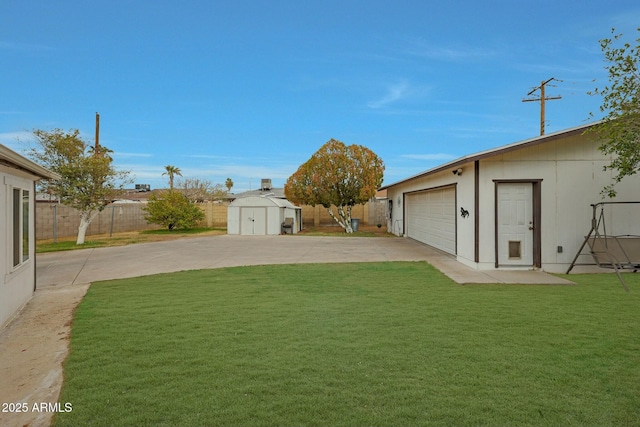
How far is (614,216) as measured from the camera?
30.9 feet

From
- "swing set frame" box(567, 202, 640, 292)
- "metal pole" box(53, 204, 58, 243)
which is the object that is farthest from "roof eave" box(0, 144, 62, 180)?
"metal pole" box(53, 204, 58, 243)

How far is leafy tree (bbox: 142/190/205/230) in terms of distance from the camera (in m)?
23.4

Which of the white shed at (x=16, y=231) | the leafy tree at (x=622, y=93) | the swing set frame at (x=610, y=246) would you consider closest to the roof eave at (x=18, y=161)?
the white shed at (x=16, y=231)

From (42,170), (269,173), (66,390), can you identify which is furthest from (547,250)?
(269,173)

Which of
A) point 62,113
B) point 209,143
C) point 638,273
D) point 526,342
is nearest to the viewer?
point 526,342

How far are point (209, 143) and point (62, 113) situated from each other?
11.6m

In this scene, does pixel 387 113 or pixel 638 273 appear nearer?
pixel 638 273

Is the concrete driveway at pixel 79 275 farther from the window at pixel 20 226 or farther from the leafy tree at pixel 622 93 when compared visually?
the leafy tree at pixel 622 93

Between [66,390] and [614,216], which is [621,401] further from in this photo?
[614,216]

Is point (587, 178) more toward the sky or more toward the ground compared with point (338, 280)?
more toward the sky

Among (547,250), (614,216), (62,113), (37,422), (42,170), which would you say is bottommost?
(37,422)

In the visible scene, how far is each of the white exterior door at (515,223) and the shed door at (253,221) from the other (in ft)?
48.4

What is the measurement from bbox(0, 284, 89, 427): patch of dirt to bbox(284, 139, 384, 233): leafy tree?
1554 centimetres

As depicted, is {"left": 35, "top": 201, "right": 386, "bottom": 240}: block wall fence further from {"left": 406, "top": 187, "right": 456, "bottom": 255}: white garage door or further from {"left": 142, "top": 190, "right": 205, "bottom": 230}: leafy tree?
{"left": 406, "top": 187, "right": 456, "bottom": 255}: white garage door
